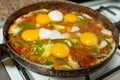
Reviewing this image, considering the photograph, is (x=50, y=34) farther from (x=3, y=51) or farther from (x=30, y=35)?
(x=3, y=51)

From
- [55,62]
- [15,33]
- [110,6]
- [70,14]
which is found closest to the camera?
[55,62]

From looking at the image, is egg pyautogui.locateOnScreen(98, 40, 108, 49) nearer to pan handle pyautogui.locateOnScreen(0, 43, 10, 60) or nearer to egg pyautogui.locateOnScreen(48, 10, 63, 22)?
egg pyautogui.locateOnScreen(48, 10, 63, 22)

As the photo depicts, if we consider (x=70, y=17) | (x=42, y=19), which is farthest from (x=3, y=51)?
(x=70, y=17)

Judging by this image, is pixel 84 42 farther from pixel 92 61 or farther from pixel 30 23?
pixel 30 23

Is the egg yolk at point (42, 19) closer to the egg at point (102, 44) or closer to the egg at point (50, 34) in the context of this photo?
the egg at point (50, 34)

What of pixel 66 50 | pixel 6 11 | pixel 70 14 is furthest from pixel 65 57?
pixel 6 11

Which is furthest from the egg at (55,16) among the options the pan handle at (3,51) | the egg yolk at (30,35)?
the pan handle at (3,51)

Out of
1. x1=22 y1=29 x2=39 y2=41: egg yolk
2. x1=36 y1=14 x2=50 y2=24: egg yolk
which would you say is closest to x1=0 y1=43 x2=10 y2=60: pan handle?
x1=22 y1=29 x2=39 y2=41: egg yolk
